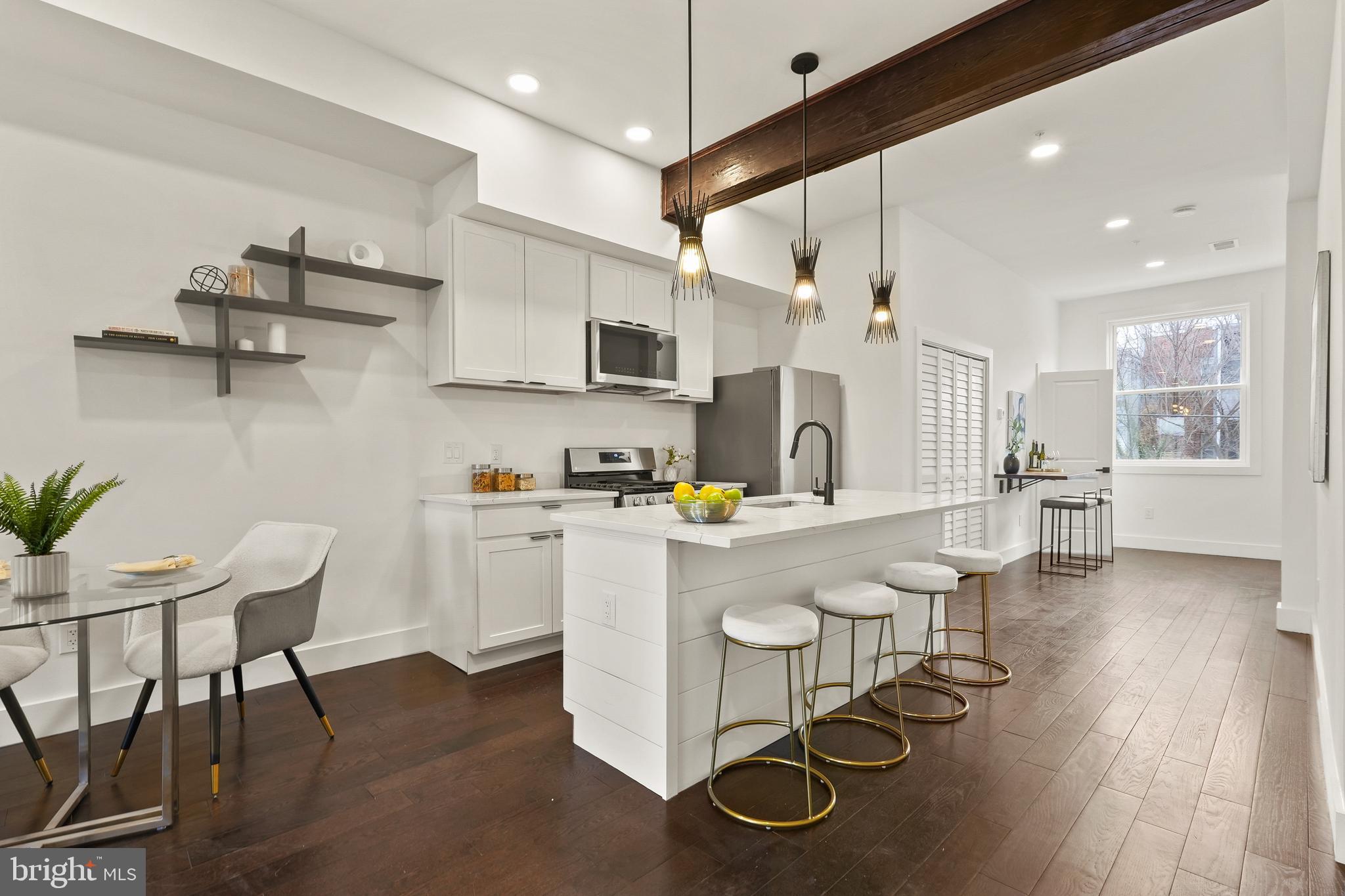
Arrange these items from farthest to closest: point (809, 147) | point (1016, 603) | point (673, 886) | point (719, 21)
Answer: point (1016, 603)
point (809, 147)
point (719, 21)
point (673, 886)

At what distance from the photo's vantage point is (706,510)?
2.14 meters

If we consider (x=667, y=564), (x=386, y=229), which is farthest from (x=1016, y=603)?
(x=386, y=229)

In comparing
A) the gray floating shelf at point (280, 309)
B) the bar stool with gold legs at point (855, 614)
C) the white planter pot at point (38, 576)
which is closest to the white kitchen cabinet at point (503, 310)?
the gray floating shelf at point (280, 309)

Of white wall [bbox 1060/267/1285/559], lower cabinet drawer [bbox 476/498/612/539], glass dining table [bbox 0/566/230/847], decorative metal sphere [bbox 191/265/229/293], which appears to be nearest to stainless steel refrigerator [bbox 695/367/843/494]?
lower cabinet drawer [bbox 476/498/612/539]

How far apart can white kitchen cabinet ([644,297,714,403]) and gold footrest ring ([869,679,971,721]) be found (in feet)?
8.11

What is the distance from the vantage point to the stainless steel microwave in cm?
410

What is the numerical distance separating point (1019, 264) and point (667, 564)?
20.3 feet

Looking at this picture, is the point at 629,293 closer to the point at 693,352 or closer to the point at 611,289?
the point at 611,289

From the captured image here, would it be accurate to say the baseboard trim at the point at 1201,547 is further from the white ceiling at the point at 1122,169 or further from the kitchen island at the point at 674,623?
the kitchen island at the point at 674,623

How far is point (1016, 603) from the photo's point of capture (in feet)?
15.6

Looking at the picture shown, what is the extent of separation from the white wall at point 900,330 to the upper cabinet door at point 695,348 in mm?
1017

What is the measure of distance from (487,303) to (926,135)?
278 centimetres

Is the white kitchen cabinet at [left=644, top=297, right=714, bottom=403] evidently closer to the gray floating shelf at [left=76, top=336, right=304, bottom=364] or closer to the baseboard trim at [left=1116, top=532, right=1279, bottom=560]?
the gray floating shelf at [left=76, top=336, right=304, bottom=364]

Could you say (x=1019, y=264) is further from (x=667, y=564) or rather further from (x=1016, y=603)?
(x=667, y=564)
